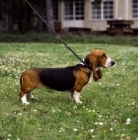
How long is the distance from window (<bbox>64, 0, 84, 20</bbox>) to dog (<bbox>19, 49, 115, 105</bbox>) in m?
33.5

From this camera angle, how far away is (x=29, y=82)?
7441mm

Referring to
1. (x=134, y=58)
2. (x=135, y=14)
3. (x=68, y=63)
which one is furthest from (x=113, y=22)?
(x=68, y=63)

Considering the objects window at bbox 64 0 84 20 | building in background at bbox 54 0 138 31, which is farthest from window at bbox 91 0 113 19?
window at bbox 64 0 84 20

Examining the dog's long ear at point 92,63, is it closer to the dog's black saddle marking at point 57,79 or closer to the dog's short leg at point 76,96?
the dog's black saddle marking at point 57,79

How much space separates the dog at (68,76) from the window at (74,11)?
33.5 metres

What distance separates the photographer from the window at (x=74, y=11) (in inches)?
1608

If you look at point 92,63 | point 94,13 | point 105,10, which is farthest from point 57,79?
point 94,13

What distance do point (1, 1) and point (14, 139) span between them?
29626mm

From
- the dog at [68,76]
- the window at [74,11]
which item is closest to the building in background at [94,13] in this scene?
the window at [74,11]

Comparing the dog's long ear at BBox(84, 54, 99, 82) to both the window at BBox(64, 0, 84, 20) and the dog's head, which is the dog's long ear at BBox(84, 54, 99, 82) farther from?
the window at BBox(64, 0, 84, 20)

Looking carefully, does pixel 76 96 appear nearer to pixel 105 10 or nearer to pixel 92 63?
pixel 92 63

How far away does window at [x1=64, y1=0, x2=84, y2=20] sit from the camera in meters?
40.9

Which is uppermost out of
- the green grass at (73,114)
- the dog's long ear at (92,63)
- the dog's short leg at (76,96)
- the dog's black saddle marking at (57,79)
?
the dog's long ear at (92,63)

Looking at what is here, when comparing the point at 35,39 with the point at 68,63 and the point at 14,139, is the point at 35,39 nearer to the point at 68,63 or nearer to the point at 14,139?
the point at 68,63
